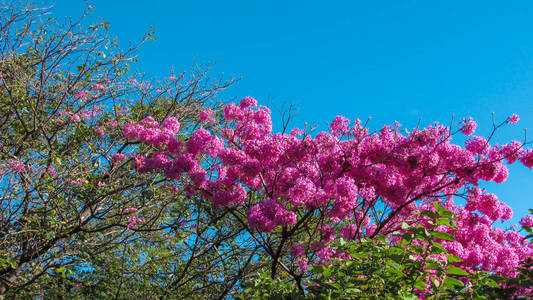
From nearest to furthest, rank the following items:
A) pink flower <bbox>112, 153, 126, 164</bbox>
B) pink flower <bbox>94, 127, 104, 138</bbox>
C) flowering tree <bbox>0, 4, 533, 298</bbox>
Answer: flowering tree <bbox>0, 4, 533, 298</bbox>
pink flower <bbox>112, 153, 126, 164</bbox>
pink flower <bbox>94, 127, 104, 138</bbox>

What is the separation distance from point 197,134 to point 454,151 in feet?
11.0

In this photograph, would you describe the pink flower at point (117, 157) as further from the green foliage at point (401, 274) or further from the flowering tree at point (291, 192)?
the green foliage at point (401, 274)

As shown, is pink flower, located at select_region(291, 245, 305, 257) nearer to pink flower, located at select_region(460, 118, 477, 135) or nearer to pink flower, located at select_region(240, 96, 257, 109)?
pink flower, located at select_region(240, 96, 257, 109)

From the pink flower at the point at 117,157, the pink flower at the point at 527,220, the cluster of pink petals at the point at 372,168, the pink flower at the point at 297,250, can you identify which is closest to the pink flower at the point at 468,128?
the cluster of pink petals at the point at 372,168

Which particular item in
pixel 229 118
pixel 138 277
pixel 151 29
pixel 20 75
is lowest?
pixel 138 277

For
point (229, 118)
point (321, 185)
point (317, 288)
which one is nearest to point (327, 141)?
point (321, 185)

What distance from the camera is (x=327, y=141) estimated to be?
18.1ft

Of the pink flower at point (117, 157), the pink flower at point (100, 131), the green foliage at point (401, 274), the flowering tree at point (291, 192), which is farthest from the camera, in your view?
the pink flower at point (100, 131)

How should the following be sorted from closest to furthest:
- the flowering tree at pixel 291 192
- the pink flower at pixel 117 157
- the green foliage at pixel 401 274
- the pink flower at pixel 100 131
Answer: the green foliage at pixel 401 274 → the flowering tree at pixel 291 192 → the pink flower at pixel 117 157 → the pink flower at pixel 100 131

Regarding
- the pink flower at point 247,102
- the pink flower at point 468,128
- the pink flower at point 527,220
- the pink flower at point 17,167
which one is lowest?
the pink flower at point 17,167

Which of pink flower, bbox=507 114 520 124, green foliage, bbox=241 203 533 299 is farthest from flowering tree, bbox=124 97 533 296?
green foliage, bbox=241 203 533 299

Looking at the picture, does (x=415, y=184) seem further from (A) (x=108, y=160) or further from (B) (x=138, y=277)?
(A) (x=108, y=160)

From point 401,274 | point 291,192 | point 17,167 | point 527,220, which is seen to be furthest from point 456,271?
point 17,167

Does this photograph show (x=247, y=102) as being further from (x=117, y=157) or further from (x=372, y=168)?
(x=117, y=157)
